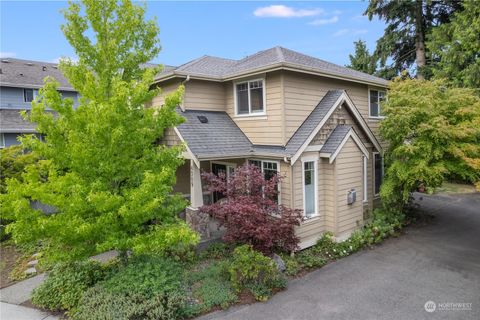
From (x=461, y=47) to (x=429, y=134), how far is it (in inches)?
468

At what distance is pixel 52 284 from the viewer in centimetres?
743

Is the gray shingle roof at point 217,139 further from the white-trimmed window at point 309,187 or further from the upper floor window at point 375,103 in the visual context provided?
the upper floor window at point 375,103

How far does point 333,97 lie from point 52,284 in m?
10.7

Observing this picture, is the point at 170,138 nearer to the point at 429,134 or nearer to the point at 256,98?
the point at 256,98

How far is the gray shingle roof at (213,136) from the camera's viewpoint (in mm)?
10273

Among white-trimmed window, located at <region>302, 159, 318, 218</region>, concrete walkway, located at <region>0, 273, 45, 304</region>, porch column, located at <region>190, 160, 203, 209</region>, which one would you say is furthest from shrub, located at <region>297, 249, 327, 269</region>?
concrete walkway, located at <region>0, 273, 45, 304</region>

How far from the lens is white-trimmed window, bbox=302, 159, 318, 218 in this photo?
10.5 meters

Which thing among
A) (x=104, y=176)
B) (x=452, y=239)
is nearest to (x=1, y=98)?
(x=104, y=176)

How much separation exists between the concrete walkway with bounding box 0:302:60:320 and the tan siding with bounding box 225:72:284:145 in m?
7.98

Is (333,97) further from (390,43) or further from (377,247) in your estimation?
(390,43)

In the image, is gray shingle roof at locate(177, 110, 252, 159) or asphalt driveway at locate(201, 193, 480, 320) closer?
asphalt driveway at locate(201, 193, 480, 320)

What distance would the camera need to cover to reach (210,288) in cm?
757

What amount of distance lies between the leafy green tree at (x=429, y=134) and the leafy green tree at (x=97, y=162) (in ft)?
27.1

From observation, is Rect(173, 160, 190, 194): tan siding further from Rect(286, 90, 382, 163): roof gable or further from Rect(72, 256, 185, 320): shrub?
Rect(72, 256, 185, 320): shrub
